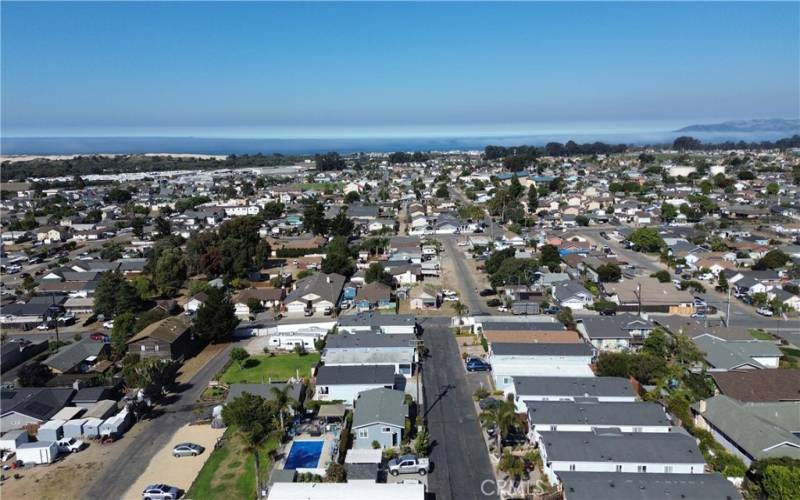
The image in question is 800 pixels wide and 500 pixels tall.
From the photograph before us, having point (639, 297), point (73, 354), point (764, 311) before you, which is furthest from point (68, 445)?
point (764, 311)

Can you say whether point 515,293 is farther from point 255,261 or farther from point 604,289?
point 255,261

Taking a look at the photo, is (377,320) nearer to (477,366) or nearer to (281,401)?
(477,366)

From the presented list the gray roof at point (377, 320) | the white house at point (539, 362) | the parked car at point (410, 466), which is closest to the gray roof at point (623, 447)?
the parked car at point (410, 466)

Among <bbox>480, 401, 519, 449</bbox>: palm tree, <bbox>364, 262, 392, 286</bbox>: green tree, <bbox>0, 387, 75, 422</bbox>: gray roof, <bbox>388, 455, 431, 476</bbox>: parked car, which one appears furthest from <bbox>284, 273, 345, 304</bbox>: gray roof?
<bbox>388, 455, 431, 476</bbox>: parked car

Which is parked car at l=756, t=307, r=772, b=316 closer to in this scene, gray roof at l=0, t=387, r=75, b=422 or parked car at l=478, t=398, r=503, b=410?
parked car at l=478, t=398, r=503, b=410

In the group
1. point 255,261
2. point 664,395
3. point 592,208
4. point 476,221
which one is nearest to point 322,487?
point 664,395
